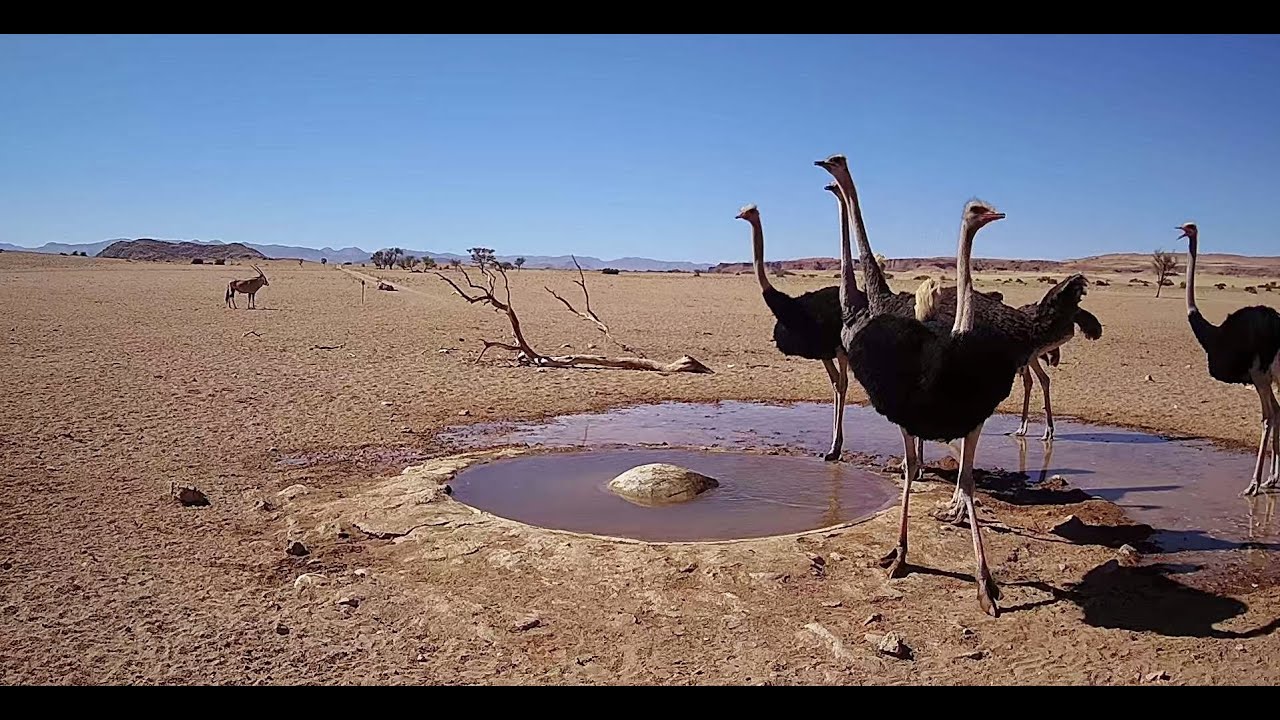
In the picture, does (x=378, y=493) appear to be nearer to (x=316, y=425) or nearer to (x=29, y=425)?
(x=316, y=425)

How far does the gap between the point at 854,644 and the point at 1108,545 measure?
2.74 meters

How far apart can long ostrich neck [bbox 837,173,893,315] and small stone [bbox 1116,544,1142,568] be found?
2158mm

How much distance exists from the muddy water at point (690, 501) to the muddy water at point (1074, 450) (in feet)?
2.45

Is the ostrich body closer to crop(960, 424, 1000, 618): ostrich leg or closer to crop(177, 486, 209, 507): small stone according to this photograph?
crop(960, 424, 1000, 618): ostrich leg

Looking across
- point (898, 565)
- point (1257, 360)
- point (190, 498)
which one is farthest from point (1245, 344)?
point (190, 498)

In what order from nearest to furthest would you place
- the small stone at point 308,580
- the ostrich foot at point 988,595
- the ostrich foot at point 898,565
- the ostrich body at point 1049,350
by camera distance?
the ostrich foot at point 988,595 < the small stone at point 308,580 < the ostrich foot at point 898,565 < the ostrich body at point 1049,350

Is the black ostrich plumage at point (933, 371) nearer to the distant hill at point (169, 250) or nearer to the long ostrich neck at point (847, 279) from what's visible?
the long ostrich neck at point (847, 279)

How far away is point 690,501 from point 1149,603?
319cm

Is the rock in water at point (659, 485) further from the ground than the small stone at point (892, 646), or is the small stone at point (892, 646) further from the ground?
the rock in water at point (659, 485)

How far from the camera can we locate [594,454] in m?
9.04

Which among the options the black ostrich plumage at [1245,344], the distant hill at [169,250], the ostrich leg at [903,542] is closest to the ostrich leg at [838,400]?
the ostrich leg at [903,542]

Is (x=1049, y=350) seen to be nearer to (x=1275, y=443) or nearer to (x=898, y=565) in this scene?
(x=1275, y=443)

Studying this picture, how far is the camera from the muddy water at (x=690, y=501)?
679cm

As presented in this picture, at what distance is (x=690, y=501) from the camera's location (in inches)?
290
